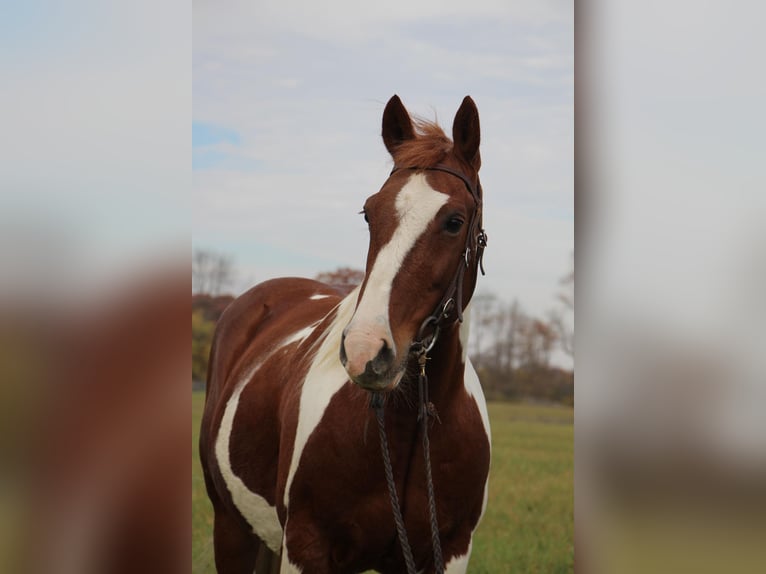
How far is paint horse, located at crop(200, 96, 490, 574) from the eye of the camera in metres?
1.78

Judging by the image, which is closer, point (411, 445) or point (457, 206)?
point (457, 206)

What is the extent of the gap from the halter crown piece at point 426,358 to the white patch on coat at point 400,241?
0.35 ft

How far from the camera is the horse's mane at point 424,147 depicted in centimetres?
196

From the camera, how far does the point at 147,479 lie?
1.08 m

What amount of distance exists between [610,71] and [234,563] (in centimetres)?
283

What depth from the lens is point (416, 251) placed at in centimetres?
181

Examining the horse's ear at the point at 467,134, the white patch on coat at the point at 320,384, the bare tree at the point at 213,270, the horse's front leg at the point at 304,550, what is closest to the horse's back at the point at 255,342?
the white patch on coat at the point at 320,384

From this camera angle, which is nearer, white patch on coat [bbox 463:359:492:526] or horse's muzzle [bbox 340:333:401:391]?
horse's muzzle [bbox 340:333:401:391]

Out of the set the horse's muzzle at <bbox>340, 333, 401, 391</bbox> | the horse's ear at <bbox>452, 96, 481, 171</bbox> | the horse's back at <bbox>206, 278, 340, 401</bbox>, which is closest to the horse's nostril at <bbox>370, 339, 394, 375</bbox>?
the horse's muzzle at <bbox>340, 333, 401, 391</bbox>

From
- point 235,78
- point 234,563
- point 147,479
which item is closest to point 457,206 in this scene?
point 147,479

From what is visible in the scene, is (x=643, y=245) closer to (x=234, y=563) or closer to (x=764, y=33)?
(x=764, y=33)

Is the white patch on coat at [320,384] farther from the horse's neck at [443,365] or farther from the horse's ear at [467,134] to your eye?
the horse's ear at [467,134]

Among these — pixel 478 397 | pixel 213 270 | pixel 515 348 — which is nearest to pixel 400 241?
pixel 478 397

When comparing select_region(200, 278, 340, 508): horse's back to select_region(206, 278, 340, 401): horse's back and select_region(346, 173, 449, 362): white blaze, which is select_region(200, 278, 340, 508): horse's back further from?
select_region(346, 173, 449, 362): white blaze
